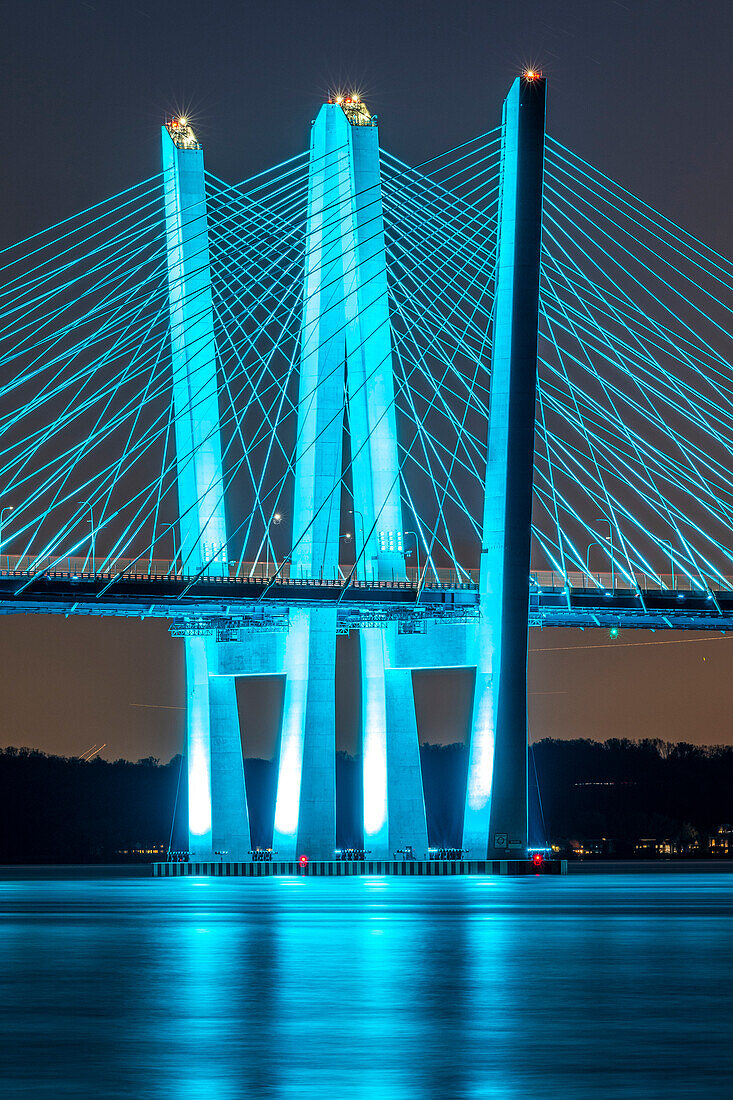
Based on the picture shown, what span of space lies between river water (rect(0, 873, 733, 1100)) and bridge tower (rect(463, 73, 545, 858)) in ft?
72.4

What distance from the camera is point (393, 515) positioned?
4744 cm

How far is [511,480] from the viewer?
139ft

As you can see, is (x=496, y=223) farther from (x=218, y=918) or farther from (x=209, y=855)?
(x=218, y=918)

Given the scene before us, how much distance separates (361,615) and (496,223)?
11548 millimetres

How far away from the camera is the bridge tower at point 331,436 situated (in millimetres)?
46500

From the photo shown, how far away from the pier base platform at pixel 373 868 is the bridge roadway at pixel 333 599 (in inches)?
236

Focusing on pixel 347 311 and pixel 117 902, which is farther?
pixel 347 311

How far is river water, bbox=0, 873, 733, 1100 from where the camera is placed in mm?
7535

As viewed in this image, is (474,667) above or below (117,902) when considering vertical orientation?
above

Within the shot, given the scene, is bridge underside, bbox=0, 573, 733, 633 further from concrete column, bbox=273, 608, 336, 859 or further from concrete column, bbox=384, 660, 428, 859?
concrete column, bbox=384, 660, 428, 859

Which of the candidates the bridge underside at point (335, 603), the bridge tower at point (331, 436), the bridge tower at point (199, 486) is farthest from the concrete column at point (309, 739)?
the bridge tower at point (199, 486)

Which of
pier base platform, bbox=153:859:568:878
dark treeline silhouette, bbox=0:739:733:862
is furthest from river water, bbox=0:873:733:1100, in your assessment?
dark treeline silhouette, bbox=0:739:733:862

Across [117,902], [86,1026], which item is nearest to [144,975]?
[86,1026]

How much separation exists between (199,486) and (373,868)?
10.7 metres
